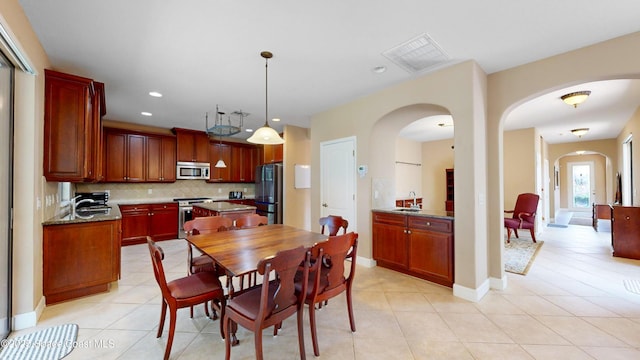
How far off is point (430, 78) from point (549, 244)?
15.3 ft

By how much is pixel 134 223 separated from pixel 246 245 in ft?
14.4

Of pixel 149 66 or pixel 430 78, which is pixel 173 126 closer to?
pixel 149 66

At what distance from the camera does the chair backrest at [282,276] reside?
153cm

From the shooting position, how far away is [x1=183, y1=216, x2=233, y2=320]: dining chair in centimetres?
252

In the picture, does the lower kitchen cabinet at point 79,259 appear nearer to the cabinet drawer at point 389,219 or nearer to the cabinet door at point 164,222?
the cabinet door at point 164,222

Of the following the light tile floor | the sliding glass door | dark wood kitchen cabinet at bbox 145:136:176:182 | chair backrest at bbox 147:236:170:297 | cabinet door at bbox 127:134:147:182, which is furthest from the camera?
dark wood kitchen cabinet at bbox 145:136:176:182

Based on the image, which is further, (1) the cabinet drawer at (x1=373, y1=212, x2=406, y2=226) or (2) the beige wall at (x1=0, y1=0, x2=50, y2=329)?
(1) the cabinet drawer at (x1=373, y1=212, x2=406, y2=226)

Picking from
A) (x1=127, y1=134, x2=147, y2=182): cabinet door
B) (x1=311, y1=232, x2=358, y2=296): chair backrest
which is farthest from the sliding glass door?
(x1=127, y1=134, x2=147, y2=182): cabinet door

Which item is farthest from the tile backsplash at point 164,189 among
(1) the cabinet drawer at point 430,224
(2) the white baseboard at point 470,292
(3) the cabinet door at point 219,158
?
(2) the white baseboard at point 470,292

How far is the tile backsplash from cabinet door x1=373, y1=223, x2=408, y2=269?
4582 mm

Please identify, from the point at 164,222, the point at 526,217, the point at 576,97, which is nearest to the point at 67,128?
the point at 164,222

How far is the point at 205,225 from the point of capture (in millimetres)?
2918

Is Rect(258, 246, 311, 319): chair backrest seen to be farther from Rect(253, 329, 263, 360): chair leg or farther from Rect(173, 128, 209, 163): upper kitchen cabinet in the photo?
Rect(173, 128, 209, 163): upper kitchen cabinet

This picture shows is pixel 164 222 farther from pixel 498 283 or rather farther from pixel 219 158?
pixel 498 283
